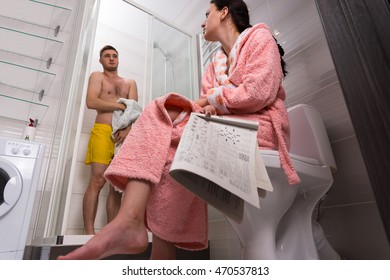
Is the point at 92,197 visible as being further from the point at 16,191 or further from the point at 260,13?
the point at 260,13

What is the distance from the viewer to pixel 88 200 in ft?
5.18

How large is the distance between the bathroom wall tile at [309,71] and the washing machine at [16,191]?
4.27 ft

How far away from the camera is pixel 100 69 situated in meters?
1.94

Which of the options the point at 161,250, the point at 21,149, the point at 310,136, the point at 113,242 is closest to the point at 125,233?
the point at 113,242

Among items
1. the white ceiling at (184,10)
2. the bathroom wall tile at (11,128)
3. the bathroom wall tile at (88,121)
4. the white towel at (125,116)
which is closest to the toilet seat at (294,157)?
the white towel at (125,116)

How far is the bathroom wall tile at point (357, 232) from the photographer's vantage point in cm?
90

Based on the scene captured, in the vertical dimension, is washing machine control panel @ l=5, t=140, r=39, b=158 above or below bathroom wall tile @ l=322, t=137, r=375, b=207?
above

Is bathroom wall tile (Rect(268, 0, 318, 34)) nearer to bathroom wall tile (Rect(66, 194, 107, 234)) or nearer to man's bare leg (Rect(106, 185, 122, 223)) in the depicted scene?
man's bare leg (Rect(106, 185, 122, 223))

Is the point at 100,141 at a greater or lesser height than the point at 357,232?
greater

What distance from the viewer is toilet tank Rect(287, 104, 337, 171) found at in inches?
39.5

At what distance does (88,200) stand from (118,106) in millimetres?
593

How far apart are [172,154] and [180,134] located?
60 mm

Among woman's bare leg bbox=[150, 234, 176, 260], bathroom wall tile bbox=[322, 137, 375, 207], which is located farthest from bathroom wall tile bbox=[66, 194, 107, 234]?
bathroom wall tile bbox=[322, 137, 375, 207]
